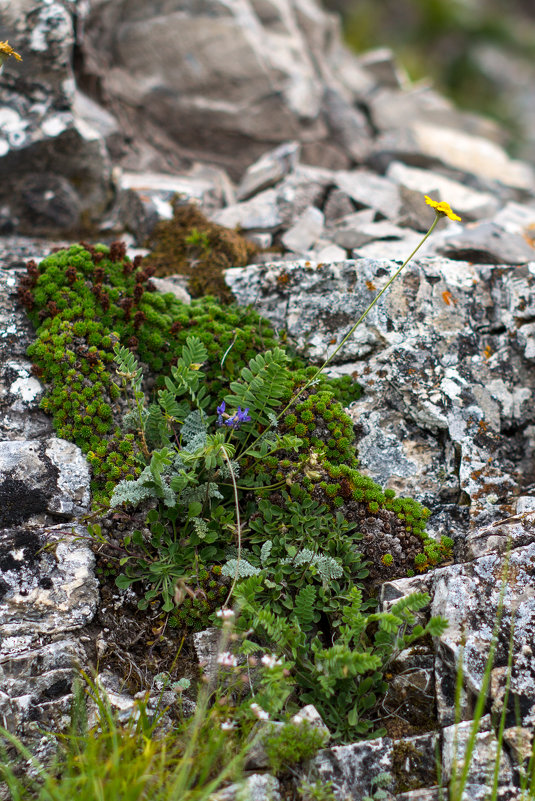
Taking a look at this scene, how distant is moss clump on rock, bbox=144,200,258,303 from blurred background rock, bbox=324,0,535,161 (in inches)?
388

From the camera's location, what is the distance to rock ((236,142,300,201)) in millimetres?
6871

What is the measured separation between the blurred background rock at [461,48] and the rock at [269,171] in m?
7.80

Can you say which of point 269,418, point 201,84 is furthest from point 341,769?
point 201,84

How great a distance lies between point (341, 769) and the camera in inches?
114

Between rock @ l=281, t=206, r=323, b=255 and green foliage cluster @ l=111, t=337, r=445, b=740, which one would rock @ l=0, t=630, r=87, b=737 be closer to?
green foliage cluster @ l=111, t=337, r=445, b=740

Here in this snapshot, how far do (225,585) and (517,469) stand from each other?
2235 millimetres

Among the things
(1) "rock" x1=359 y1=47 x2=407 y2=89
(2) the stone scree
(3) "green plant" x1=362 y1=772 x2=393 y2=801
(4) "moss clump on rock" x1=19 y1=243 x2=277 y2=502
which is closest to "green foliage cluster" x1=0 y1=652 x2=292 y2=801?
(2) the stone scree

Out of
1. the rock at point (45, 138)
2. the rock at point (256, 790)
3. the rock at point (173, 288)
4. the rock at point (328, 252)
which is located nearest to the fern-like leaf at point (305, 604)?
the rock at point (256, 790)

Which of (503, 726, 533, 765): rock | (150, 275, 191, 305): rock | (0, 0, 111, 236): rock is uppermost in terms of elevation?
(0, 0, 111, 236): rock

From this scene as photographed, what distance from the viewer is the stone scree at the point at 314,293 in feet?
10.6

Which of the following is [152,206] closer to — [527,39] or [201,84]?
[201,84]

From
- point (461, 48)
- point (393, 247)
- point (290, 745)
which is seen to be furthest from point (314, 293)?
point (461, 48)

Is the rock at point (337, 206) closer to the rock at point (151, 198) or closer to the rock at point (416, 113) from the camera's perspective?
the rock at point (151, 198)

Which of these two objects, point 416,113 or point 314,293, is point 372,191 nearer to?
point 314,293
